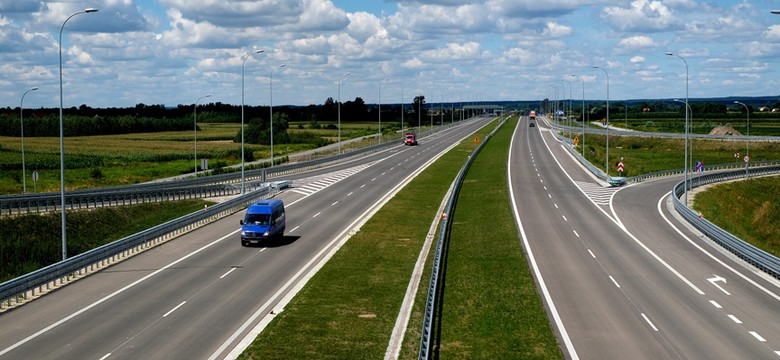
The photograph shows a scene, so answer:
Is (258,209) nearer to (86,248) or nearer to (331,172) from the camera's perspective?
(86,248)

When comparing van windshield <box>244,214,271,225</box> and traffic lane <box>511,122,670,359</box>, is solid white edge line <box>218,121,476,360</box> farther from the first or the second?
traffic lane <box>511,122,670,359</box>

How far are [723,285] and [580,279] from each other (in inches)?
197

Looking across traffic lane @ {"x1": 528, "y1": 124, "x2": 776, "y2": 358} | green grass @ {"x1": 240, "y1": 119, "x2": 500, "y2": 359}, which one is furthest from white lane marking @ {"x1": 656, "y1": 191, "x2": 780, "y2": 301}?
green grass @ {"x1": 240, "y1": 119, "x2": 500, "y2": 359}

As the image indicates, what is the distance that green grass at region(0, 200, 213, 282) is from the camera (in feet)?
134

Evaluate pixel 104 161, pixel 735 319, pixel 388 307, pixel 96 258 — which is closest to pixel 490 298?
pixel 388 307

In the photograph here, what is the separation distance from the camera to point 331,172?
78.7 m

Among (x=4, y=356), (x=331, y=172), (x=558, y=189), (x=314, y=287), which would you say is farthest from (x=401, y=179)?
(x=4, y=356)

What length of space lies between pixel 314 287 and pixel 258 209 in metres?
9.93

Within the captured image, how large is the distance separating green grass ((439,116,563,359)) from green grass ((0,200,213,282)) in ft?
62.6

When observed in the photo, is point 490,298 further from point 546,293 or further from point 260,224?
point 260,224

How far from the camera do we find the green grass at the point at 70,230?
4094 cm

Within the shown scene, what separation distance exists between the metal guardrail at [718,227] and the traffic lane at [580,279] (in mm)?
4737

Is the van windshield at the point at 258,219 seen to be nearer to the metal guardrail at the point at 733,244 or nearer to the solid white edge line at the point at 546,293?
the solid white edge line at the point at 546,293

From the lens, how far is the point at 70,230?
46781 millimetres
